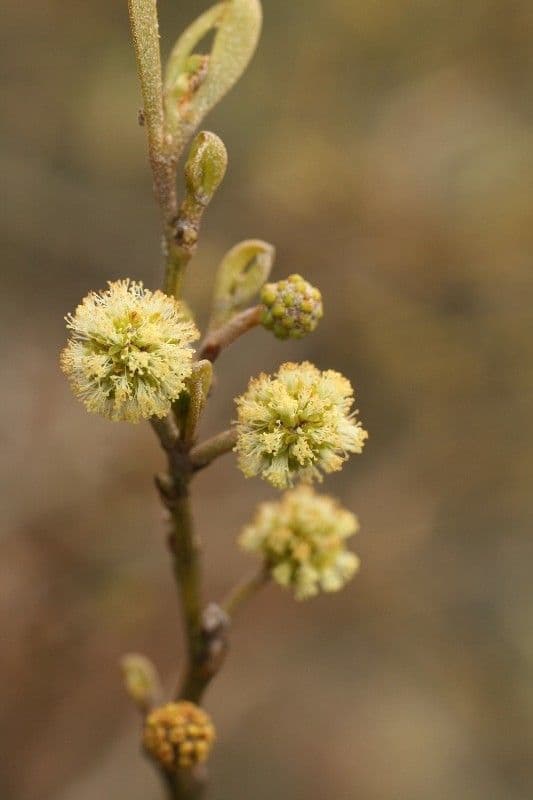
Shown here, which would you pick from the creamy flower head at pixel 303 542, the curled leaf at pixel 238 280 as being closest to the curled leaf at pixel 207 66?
the curled leaf at pixel 238 280

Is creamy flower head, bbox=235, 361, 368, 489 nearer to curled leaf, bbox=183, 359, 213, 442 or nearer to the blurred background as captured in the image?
curled leaf, bbox=183, 359, 213, 442

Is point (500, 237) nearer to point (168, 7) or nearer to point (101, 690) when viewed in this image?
point (168, 7)

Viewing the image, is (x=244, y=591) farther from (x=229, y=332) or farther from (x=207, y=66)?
(x=207, y=66)

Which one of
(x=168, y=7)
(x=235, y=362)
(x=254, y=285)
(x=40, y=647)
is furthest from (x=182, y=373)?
(x=168, y=7)

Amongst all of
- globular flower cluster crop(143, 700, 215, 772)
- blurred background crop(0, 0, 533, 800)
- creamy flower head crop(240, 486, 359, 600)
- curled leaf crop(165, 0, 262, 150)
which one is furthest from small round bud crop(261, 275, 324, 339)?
blurred background crop(0, 0, 533, 800)

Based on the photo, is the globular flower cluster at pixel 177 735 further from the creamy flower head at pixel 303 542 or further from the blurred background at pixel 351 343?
the blurred background at pixel 351 343

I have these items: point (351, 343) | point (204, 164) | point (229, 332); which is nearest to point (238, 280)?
point (229, 332)
